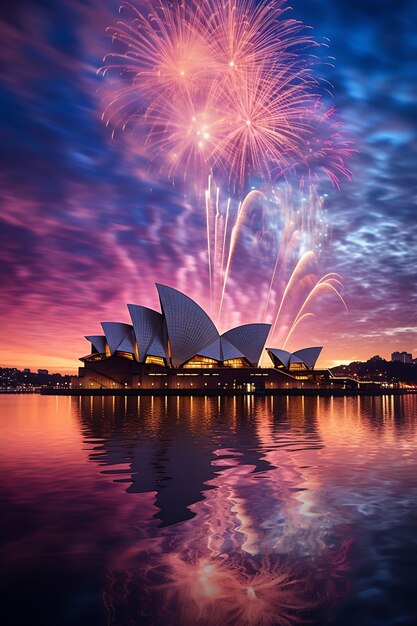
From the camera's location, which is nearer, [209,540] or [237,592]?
[237,592]

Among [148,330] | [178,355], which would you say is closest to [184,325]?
[178,355]

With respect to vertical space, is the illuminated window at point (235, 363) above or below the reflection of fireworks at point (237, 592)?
above

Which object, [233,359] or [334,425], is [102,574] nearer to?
[334,425]

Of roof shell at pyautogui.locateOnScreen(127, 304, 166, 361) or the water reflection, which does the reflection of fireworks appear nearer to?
the water reflection

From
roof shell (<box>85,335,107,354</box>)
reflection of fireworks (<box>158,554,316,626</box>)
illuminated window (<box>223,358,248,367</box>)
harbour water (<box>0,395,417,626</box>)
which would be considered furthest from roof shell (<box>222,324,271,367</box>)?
reflection of fireworks (<box>158,554,316,626</box>)

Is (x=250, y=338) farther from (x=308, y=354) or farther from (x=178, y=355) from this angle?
(x=308, y=354)

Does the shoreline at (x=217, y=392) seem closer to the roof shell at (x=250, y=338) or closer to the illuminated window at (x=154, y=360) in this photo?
the illuminated window at (x=154, y=360)

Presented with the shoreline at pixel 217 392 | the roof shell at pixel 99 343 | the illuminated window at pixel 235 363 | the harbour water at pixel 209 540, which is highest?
the roof shell at pixel 99 343

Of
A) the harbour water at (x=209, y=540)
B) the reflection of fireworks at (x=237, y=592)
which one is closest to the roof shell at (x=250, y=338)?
the harbour water at (x=209, y=540)
